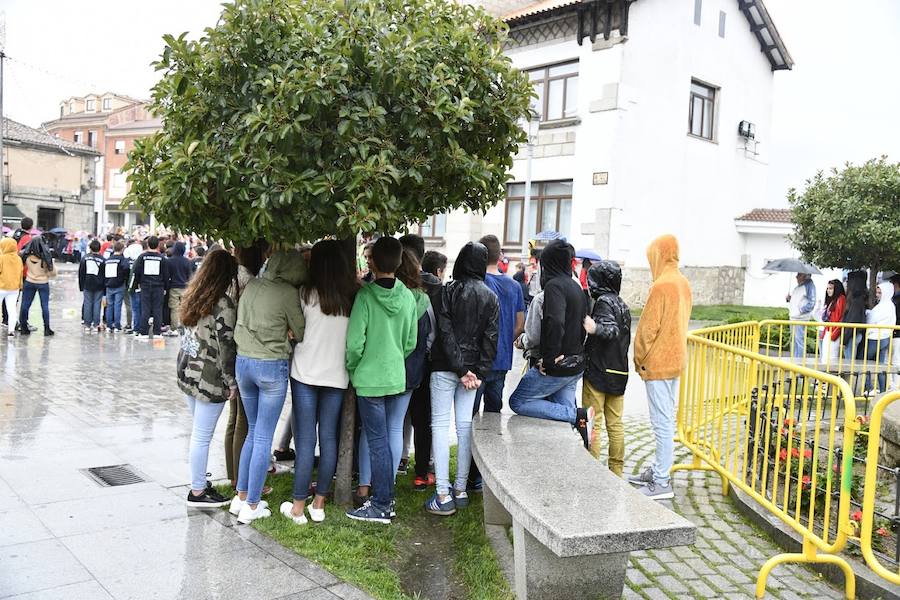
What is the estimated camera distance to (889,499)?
5020mm

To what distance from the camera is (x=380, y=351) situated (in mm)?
4852

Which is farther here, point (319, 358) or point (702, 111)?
point (702, 111)

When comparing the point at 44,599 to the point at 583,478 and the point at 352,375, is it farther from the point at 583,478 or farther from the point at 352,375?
the point at 583,478

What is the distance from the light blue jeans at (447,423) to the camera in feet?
17.4

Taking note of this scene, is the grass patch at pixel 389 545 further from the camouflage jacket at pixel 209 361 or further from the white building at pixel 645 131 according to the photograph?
the white building at pixel 645 131

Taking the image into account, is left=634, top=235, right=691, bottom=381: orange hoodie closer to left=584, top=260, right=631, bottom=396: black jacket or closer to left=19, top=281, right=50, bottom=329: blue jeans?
left=584, top=260, right=631, bottom=396: black jacket

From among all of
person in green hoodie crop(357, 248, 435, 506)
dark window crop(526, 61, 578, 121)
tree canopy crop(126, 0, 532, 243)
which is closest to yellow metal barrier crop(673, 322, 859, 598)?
person in green hoodie crop(357, 248, 435, 506)

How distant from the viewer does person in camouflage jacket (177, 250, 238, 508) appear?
4984 mm

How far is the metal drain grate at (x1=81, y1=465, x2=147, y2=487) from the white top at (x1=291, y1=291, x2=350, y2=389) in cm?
180

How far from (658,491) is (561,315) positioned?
1.64m

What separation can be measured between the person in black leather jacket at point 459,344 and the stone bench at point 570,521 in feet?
2.04

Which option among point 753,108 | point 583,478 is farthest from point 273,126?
point 753,108

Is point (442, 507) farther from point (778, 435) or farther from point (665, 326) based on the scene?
point (778, 435)

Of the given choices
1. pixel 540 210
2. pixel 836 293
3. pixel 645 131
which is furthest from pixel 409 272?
pixel 540 210
